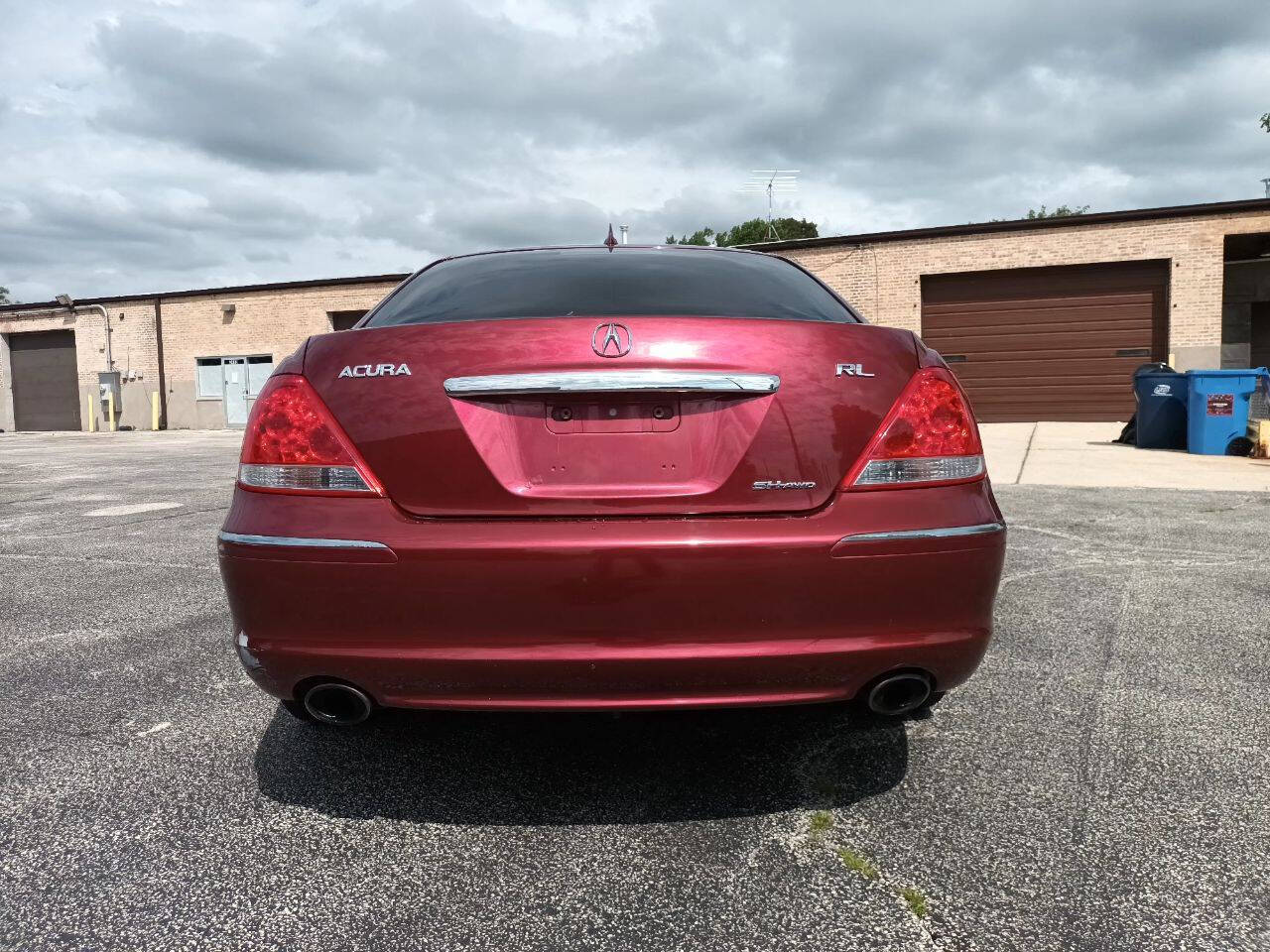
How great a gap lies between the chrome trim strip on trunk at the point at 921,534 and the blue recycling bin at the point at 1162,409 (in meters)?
12.0

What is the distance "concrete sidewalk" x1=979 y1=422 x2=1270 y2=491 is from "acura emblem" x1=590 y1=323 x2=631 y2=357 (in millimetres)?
7824

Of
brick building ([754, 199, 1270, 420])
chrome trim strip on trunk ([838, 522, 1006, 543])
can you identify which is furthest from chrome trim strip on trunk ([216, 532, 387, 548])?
brick building ([754, 199, 1270, 420])

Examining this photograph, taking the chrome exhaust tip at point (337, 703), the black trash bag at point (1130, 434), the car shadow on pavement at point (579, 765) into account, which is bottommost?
the car shadow on pavement at point (579, 765)

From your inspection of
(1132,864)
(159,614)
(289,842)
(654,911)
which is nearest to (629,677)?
(654,911)

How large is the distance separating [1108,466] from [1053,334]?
31.6ft

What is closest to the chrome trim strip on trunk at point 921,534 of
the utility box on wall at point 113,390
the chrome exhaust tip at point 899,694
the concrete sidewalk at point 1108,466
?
the chrome exhaust tip at point 899,694

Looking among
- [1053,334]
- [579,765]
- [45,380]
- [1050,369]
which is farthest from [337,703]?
[45,380]

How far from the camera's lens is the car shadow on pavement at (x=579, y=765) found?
7.17ft

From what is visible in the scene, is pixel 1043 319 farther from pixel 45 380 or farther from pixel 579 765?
pixel 45 380

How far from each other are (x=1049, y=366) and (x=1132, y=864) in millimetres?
18874

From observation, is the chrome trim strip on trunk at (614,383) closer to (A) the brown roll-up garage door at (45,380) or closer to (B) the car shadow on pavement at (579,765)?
(B) the car shadow on pavement at (579,765)

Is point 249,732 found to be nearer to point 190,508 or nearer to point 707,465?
point 707,465

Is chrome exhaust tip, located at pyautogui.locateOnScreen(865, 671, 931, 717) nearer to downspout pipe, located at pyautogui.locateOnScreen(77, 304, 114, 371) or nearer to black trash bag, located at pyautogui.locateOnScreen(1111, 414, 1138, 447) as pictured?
black trash bag, located at pyautogui.locateOnScreen(1111, 414, 1138, 447)

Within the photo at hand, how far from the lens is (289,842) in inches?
79.9
